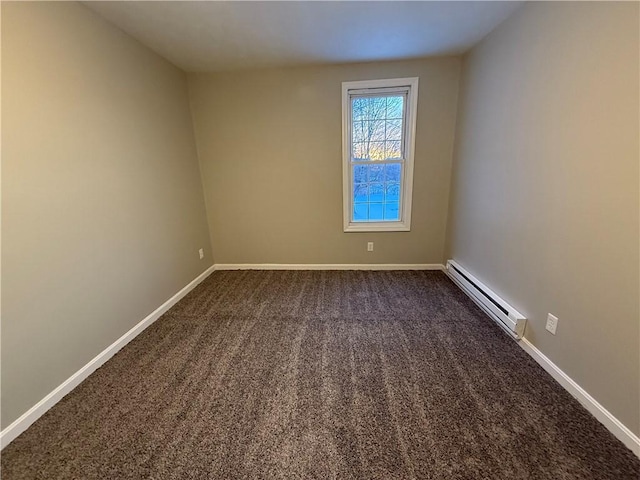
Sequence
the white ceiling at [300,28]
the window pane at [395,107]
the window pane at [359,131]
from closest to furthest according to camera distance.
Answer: the white ceiling at [300,28] < the window pane at [395,107] < the window pane at [359,131]

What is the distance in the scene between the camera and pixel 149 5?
1.77 m

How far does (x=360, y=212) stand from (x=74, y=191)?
104 inches

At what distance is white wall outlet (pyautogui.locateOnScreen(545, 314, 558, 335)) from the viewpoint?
1.66 metres

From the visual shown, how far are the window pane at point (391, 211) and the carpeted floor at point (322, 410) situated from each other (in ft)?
4.38

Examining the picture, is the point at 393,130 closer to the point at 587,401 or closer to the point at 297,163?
the point at 297,163

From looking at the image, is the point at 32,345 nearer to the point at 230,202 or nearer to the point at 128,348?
the point at 128,348

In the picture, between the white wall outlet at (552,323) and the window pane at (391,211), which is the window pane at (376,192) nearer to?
the window pane at (391,211)

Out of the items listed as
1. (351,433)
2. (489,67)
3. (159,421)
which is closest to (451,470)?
(351,433)

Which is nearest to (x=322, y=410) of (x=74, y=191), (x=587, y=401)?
(x=587, y=401)

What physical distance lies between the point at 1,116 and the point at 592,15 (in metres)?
3.02

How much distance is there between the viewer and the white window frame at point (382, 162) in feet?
9.46

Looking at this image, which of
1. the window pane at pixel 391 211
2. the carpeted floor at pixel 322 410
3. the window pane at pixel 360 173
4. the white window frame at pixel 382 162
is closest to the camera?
the carpeted floor at pixel 322 410

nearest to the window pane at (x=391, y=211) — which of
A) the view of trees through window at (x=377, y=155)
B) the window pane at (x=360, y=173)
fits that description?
the view of trees through window at (x=377, y=155)

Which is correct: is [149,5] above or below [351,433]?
above
